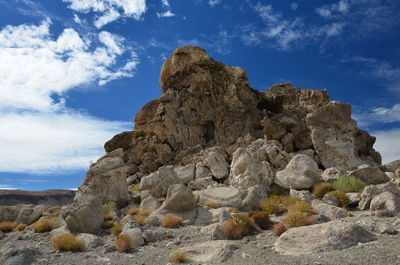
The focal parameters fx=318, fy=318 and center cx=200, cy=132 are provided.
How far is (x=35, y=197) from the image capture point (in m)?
93.9

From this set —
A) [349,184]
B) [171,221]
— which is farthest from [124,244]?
[349,184]

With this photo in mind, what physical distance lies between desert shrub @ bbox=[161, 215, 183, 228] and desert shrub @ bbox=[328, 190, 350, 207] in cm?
631

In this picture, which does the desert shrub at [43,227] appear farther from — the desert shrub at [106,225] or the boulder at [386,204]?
the boulder at [386,204]

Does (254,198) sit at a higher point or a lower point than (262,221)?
higher

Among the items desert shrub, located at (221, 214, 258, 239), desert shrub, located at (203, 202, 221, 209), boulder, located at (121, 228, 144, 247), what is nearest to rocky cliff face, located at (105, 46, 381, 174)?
desert shrub, located at (203, 202, 221, 209)

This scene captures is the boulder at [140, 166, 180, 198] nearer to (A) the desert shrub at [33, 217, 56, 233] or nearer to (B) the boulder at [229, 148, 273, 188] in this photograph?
(B) the boulder at [229, 148, 273, 188]

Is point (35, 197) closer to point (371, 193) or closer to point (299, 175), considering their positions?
point (299, 175)

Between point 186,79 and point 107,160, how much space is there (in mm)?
17534

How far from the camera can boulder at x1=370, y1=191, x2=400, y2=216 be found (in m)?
9.91

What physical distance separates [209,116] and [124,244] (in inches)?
954

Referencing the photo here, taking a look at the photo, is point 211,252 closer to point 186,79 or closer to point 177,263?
point 177,263

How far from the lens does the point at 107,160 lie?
1978 cm

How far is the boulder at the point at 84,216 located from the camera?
12.1m

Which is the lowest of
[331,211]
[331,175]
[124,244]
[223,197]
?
[124,244]
